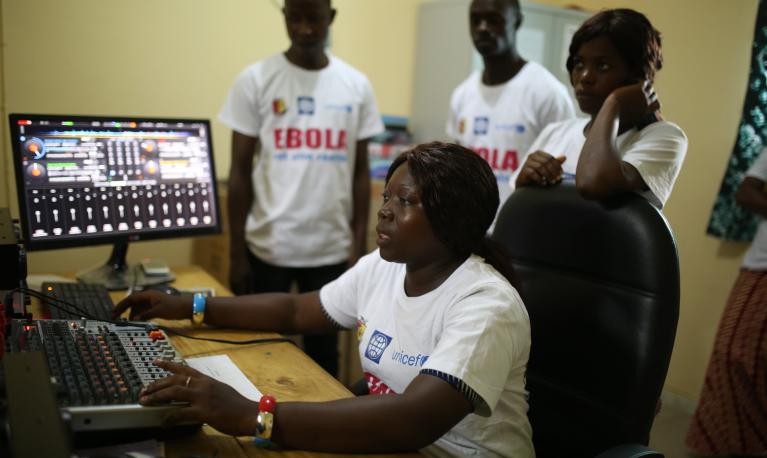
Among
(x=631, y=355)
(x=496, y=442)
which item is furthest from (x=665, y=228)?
(x=496, y=442)

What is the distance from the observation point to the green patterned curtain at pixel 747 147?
2637 millimetres

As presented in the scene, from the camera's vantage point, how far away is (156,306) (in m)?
1.39

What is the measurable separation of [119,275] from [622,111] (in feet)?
4.64

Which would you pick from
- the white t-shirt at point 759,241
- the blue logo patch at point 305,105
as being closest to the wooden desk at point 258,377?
the blue logo patch at point 305,105

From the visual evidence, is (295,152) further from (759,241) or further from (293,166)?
(759,241)

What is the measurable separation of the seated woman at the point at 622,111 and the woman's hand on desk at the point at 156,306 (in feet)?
2.66

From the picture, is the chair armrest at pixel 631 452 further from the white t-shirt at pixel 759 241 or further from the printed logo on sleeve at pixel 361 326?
the white t-shirt at pixel 759 241

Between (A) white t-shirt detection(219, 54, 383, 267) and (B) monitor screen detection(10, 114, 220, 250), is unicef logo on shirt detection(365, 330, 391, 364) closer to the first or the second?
(B) monitor screen detection(10, 114, 220, 250)

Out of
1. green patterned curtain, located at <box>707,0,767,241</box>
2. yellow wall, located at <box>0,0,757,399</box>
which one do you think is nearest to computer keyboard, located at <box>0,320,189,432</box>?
yellow wall, located at <box>0,0,757,399</box>

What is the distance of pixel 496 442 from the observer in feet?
3.41

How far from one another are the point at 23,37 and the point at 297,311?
1722 millimetres

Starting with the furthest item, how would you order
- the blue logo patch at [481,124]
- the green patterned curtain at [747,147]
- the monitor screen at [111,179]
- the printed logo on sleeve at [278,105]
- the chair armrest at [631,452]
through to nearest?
the green patterned curtain at [747,147] → the blue logo patch at [481,124] → the printed logo on sleeve at [278,105] → the monitor screen at [111,179] → the chair armrest at [631,452]

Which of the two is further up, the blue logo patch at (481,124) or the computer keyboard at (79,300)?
the blue logo patch at (481,124)

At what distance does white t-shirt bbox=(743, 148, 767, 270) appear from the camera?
7.93 feet
